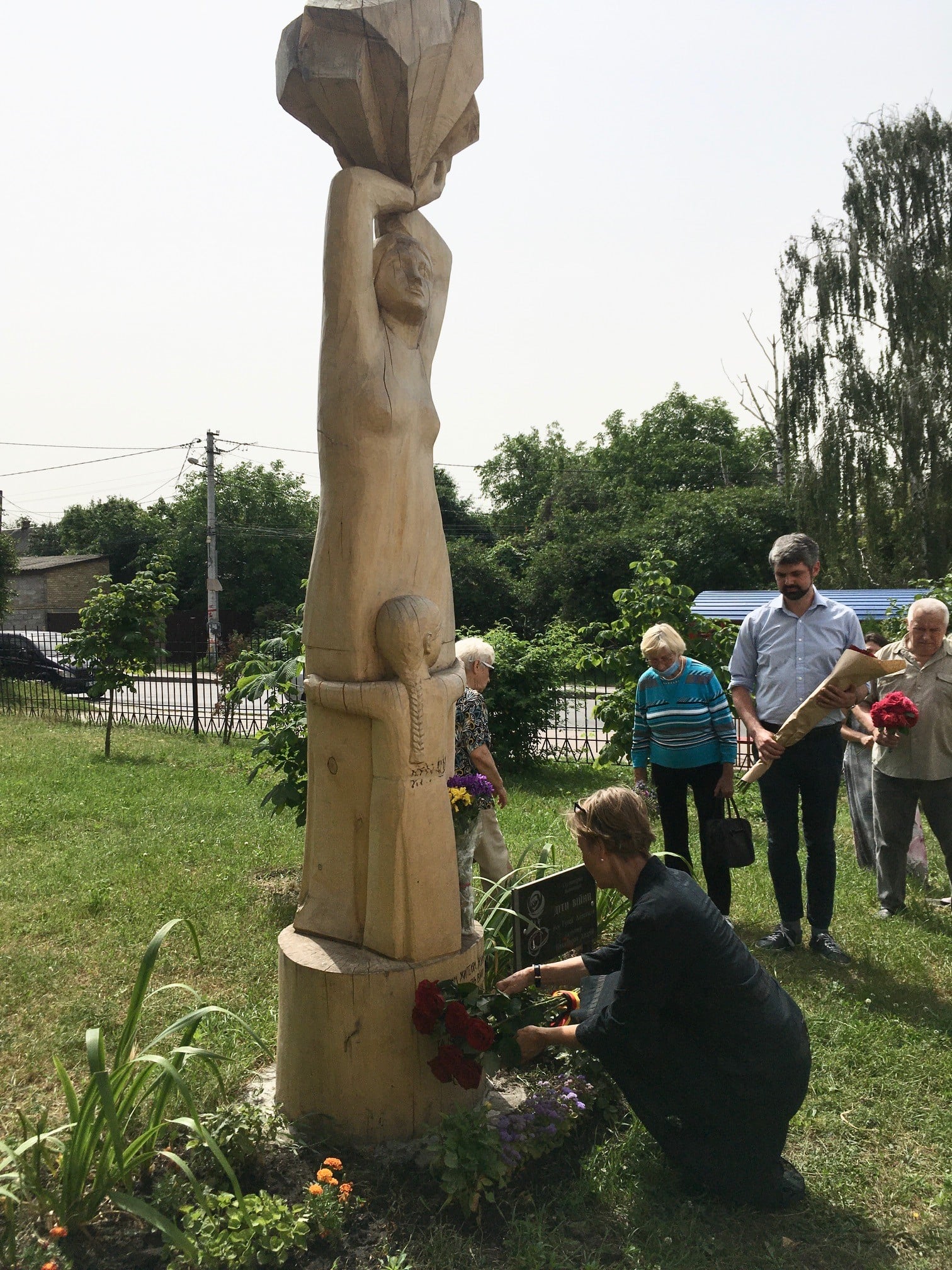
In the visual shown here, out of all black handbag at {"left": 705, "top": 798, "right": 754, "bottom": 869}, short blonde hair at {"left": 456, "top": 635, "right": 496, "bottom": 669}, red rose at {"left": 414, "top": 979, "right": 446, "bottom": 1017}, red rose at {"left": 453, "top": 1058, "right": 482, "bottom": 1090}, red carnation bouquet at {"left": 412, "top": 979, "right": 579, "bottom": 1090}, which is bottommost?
red rose at {"left": 453, "top": 1058, "right": 482, "bottom": 1090}

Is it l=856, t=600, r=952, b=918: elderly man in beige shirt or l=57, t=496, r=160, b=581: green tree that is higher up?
l=57, t=496, r=160, b=581: green tree

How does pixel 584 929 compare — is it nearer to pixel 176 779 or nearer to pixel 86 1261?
pixel 86 1261

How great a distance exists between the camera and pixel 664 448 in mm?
38750

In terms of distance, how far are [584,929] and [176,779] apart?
6.68m

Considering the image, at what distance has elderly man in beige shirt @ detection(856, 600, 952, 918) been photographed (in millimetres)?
5059

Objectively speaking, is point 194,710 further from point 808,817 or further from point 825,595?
point 808,817

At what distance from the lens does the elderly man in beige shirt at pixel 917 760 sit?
5.06 meters

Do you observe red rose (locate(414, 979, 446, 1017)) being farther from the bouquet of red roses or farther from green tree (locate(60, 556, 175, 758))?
green tree (locate(60, 556, 175, 758))

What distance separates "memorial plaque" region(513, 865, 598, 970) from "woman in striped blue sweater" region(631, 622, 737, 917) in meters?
0.95

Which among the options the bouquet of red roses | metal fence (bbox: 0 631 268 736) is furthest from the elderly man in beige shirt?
metal fence (bbox: 0 631 268 736)

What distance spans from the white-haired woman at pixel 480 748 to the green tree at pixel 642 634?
9.91 ft

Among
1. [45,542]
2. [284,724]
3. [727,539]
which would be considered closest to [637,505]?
[727,539]

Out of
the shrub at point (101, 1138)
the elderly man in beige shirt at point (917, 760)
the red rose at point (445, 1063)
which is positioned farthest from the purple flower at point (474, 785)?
the elderly man in beige shirt at point (917, 760)

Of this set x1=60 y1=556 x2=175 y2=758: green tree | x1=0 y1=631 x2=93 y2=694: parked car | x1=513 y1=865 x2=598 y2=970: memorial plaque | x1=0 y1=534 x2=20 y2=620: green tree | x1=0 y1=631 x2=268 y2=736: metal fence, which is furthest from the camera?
x1=0 y1=534 x2=20 y2=620: green tree
